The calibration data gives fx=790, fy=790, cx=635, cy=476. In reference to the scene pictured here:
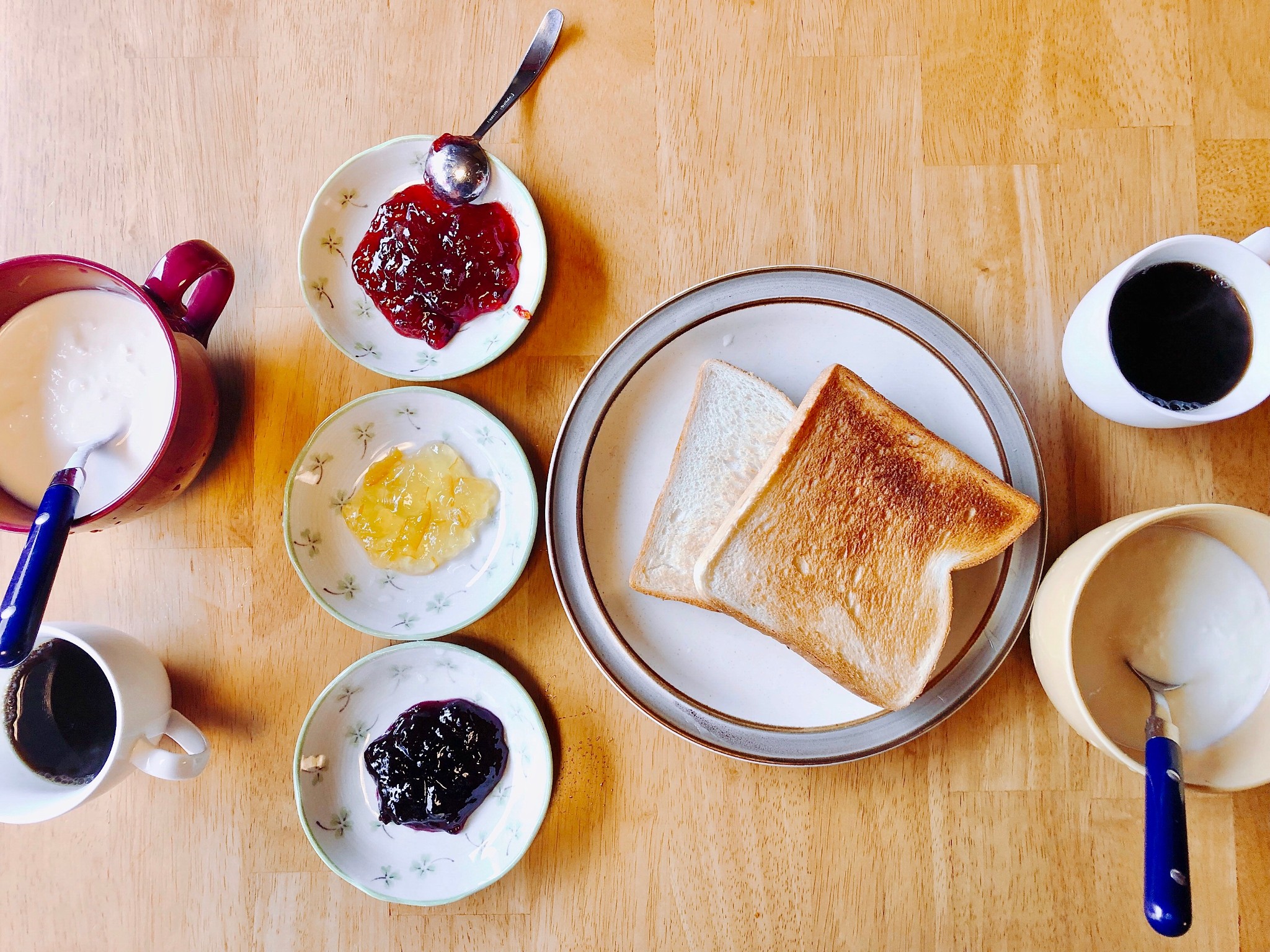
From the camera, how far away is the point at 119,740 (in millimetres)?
1179

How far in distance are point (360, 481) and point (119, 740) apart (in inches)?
20.3

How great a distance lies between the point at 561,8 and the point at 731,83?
0.32 m

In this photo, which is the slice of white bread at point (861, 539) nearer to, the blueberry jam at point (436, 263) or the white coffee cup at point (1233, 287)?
the white coffee cup at point (1233, 287)

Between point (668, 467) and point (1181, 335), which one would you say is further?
point (668, 467)

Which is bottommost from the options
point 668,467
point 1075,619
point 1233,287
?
point 1075,619

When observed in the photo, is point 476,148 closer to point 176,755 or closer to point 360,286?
point 360,286

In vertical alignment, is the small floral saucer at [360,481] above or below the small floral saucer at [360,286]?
below

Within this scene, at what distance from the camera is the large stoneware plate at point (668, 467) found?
4.02ft

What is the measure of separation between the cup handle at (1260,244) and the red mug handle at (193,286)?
152cm

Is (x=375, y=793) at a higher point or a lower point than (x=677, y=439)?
lower

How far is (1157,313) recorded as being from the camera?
1181 millimetres

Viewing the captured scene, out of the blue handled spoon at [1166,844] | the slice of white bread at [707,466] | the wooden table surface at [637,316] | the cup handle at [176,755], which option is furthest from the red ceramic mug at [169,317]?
the blue handled spoon at [1166,844]

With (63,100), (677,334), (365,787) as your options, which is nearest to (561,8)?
(677,334)

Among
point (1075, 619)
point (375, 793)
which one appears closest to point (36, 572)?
point (375, 793)
